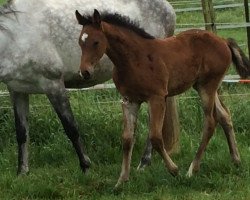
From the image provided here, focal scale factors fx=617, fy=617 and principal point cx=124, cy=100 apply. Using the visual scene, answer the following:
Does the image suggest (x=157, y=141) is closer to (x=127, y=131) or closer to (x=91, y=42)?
(x=127, y=131)

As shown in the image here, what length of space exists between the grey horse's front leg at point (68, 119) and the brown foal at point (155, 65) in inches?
31.1

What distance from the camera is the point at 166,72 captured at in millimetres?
5516

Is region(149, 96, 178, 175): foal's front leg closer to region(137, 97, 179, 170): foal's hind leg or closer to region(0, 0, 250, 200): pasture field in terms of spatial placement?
region(0, 0, 250, 200): pasture field

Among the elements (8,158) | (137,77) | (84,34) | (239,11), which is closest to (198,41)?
(137,77)

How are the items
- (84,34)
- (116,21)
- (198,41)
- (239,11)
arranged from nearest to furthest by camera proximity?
(84,34), (116,21), (198,41), (239,11)

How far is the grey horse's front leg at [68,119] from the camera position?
20.7 ft

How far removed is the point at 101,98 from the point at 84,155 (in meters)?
2.19

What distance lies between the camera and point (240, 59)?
607cm

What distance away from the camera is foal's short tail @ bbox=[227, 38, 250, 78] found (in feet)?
19.9

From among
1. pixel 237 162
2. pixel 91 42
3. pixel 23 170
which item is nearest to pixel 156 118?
pixel 91 42

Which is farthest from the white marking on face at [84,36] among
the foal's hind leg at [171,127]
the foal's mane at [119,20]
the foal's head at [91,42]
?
the foal's hind leg at [171,127]

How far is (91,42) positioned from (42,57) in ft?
4.22

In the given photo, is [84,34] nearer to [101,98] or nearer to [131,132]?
[131,132]

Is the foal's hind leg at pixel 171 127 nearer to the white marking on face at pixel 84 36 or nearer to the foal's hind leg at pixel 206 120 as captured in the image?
the foal's hind leg at pixel 206 120
